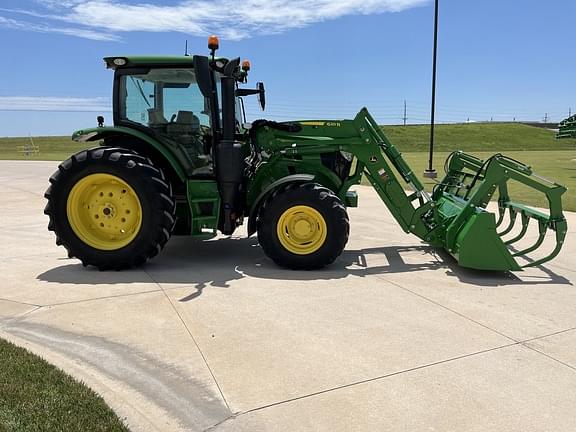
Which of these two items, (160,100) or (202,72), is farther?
(160,100)

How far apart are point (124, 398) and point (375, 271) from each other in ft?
11.7

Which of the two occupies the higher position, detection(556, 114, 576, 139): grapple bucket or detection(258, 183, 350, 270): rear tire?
detection(556, 114, 576, 139): grapple bucket

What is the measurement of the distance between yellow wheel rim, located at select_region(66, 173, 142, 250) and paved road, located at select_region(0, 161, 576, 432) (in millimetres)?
441

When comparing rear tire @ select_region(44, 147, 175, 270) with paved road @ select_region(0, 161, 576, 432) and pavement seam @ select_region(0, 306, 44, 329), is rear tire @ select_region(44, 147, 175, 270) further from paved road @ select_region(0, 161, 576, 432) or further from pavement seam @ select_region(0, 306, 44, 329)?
pavement seam @ select_region(0, 306, 44, 329)

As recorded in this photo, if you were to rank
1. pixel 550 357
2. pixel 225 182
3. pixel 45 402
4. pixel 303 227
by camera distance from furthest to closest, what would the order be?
1. pixel 225 182
2. pixel 303 227
3. pixel 550 357
4. pixel 45 402

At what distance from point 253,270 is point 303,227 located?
77cm

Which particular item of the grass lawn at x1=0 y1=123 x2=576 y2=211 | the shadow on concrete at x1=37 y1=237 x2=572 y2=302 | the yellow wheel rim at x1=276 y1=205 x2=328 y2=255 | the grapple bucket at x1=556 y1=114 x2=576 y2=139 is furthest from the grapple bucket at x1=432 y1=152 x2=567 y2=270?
the grass lawn at x1=0 y1=123 x2=576 y2=211

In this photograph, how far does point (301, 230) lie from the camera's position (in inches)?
233

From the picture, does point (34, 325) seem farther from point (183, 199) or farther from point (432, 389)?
point (432, 389)

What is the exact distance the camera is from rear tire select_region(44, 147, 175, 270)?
573 centimetres

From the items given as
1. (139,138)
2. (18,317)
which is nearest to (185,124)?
(139,138)

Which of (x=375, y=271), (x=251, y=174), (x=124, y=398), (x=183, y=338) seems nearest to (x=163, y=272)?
(x=251, y=174)

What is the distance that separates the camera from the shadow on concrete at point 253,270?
5.55m

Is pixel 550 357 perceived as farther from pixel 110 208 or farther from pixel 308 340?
pixel 110 208
